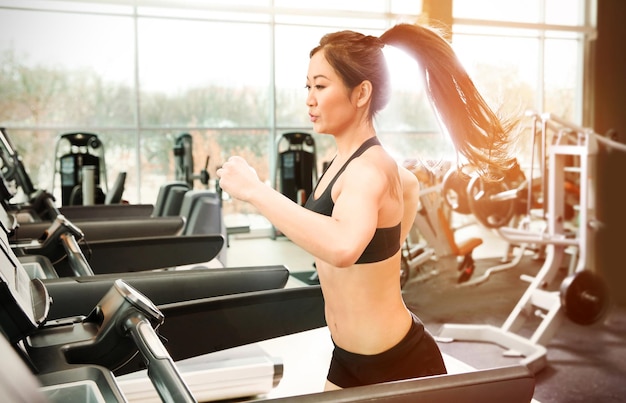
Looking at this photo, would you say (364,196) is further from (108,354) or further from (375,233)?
(108,354)

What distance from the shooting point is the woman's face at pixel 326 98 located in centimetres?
119

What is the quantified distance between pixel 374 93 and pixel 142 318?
0.60 m

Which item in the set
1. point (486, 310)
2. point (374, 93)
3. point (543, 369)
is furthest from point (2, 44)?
point (374, 93)

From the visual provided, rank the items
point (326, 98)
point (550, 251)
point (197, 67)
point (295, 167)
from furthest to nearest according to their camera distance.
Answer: point (197, 67) → point (295, 167) → point (550, 251) → point (326, 98)

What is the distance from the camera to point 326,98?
3.88ft

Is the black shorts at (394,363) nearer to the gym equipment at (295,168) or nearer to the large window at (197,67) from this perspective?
the large window at (197,67)

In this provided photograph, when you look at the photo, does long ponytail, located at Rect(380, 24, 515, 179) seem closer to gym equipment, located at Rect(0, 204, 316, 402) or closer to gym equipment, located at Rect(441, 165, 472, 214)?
gym equipment, located at Rect(0, 204, 316, 402)

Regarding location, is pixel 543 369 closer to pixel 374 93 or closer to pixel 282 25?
pixel 374 93

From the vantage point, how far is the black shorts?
1255 millimetres

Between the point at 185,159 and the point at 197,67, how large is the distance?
1490 mm

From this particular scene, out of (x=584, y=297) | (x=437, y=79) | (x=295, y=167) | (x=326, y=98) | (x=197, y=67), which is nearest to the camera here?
(x=326, y=98)

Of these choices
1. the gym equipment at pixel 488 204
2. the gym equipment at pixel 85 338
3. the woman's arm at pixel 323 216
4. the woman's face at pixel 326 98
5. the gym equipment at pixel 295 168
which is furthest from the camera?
the gym equipment at pixel 295 168

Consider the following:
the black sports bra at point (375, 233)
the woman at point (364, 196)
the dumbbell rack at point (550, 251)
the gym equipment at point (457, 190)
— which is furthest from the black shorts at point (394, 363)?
the gym equipment at point (457, 190)

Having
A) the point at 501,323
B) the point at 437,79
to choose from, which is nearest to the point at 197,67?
the point at 501,323
